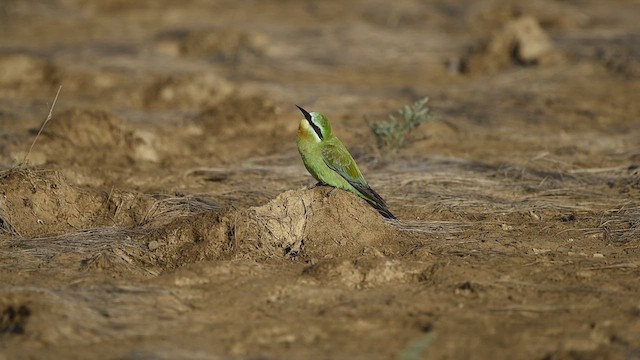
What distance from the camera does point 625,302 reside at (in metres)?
4.95

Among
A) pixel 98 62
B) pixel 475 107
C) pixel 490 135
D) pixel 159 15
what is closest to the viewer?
pixel 490 135

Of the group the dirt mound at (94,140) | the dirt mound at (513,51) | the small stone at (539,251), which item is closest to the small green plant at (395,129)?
the dirt mound at (94,140)

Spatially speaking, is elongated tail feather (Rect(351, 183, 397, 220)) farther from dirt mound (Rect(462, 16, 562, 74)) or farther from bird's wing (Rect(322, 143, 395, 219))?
dirt mound (Rect(462, 16, 562, 74))

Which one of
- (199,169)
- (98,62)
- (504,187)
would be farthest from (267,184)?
(98,62)

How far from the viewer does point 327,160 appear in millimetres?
6309

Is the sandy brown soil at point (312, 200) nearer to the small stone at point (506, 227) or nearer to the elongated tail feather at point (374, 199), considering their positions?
the small stone at point (506, 227)

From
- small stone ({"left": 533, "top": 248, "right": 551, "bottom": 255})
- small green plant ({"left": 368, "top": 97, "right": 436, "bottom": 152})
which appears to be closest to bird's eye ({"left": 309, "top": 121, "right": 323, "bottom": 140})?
small stone ({"left": 533, "top": 248, "right": 551, "bottom": 255})

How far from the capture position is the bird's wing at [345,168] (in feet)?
20.7

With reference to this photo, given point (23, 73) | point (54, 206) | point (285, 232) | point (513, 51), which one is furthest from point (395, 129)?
point (23, 73)

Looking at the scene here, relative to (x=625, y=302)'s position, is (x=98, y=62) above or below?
above

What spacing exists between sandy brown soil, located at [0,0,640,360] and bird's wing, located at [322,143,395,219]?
253mm

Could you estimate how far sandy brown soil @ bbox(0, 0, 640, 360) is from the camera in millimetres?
4602

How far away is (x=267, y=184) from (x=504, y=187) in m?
1.95

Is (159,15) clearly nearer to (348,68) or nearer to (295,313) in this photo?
(348,68)
